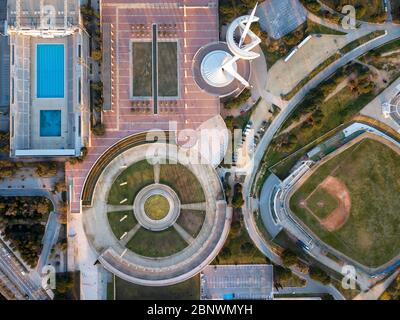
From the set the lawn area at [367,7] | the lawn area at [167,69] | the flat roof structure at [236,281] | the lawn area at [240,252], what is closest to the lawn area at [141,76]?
the lawn area at [167,69]

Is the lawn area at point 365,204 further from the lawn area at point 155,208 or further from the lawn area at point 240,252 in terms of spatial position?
the lawn area at point 155,208

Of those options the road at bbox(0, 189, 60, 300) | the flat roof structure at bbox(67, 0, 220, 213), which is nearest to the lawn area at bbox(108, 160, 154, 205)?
the flat roof structure at bbox(67, 0, 220, 213)

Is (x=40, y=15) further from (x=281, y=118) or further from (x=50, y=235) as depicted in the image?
(x=281, y=118)

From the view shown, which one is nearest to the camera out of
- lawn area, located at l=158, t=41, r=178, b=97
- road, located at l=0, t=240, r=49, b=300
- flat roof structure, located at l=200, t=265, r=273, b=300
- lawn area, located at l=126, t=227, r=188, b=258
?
road, located at l=0, t=240, r=49, b=300

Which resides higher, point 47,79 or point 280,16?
point 280,16

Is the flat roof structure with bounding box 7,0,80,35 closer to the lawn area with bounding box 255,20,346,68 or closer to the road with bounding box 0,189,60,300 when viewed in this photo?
the road with bounding box 0,189,60,300

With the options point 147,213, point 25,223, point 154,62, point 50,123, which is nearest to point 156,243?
point 147,213

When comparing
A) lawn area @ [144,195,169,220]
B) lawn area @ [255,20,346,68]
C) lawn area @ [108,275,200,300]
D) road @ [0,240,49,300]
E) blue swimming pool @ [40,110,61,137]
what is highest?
lawn area @ [255,20,346,68]
